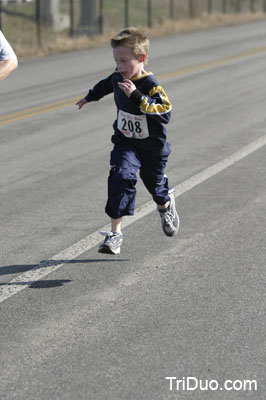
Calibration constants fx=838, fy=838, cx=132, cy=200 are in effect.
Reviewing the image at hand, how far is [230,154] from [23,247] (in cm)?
425

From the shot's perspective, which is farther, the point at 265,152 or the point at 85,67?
the point at 85,67

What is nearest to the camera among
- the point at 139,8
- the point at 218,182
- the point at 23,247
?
the point at 23,247

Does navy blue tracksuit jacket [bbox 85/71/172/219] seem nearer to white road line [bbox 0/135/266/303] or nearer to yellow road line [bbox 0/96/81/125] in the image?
white road line [bbox 0/135/266/303]

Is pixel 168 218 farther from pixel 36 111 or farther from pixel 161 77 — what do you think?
pixel 161 77

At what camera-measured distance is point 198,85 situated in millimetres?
16938

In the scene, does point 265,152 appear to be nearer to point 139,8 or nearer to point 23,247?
point 23,247

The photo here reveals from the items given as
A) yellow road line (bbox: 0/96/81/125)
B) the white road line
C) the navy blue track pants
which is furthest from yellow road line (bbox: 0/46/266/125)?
the navy blue track pants

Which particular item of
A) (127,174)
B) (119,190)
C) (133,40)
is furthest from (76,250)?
(133,40)

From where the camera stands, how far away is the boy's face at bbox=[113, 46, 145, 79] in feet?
19.1

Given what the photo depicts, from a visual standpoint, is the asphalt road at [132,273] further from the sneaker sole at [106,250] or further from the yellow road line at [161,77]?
the yellow road line at [161,77]

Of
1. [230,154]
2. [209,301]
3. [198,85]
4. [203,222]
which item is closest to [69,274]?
[209,301]

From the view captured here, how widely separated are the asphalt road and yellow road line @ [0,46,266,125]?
69 centimetres

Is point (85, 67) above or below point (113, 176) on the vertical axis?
below

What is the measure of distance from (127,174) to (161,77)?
12.3 m
